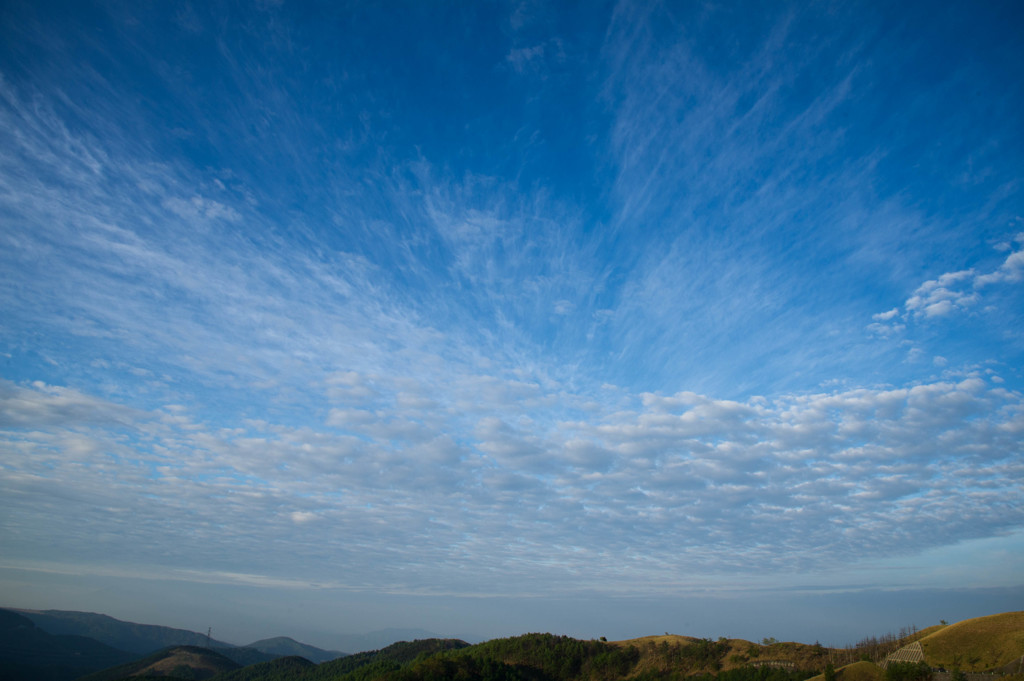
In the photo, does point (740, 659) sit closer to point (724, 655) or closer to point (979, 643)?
point (724, 655)

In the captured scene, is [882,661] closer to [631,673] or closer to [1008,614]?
[1008,614]

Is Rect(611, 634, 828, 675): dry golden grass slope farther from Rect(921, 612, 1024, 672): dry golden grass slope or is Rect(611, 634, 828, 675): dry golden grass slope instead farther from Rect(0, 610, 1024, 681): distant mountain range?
Rect(921, 612, 1024, 672): dry golden grass slope

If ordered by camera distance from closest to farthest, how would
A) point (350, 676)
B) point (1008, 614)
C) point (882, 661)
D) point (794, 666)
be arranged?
point (1008, 614)
point (882, 661)
point (794, 666)
point (350, 676)

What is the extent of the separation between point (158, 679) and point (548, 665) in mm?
162811

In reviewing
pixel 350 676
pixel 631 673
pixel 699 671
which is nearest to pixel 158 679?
pixel 350 676

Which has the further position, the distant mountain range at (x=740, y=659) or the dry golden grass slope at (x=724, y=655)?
the dry golden grass slope at (x=724, y=655)

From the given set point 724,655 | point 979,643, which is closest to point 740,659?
point 724,655

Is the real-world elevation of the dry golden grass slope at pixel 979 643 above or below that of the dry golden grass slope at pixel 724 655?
above

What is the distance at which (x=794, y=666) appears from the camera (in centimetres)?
9825

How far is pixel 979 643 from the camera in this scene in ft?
233

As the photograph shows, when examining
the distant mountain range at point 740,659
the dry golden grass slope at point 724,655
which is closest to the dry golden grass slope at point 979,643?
the distant mountain range at point 740,659

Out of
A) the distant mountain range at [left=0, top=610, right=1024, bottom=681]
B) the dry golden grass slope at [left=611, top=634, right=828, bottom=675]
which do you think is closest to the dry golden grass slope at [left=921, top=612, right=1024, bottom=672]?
the distant mountain range at [left=0, top=610, right=1024, bottom=681]

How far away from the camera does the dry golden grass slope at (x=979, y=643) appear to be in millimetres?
67125

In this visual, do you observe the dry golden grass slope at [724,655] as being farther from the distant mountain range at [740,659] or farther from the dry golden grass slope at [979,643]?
the dry golden grass slope at [979,643]
